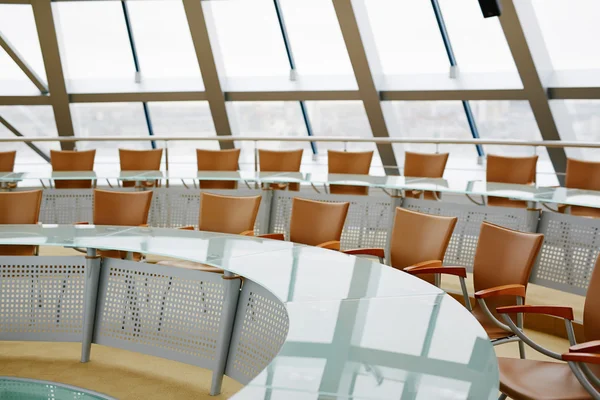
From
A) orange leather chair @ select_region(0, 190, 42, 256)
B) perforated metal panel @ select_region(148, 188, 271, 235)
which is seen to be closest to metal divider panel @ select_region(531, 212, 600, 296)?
perforated metal panel @ select_region(148, 188, 271, 235)

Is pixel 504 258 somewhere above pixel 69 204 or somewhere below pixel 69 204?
above

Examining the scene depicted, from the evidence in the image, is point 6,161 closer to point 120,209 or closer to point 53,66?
point 120,209

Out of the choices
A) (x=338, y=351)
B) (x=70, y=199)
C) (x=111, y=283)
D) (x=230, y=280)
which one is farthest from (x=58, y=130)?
(x=338, y=351)

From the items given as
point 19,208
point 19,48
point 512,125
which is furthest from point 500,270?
point 19,48

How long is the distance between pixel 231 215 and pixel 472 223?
6.35ft

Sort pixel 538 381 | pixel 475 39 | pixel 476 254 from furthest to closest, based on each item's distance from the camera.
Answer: pixel 475 39 → pixel 476 254 → pixel 538 381

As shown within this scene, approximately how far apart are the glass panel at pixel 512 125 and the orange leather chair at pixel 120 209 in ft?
21.0

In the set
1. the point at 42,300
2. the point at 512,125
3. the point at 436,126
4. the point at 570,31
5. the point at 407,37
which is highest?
the point at 570,31

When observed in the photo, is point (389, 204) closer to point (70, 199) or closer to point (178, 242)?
point (178, 242)

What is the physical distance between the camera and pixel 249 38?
36.6ft

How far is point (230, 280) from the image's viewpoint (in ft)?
12.4

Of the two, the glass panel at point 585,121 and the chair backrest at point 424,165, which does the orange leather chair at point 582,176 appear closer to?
the chair backrest at point 424,165

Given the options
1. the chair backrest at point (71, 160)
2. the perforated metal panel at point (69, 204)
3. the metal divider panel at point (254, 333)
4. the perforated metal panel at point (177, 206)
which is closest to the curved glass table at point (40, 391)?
the metal divider panel at point (254, 333)

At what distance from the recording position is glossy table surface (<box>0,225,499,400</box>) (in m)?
2.08
